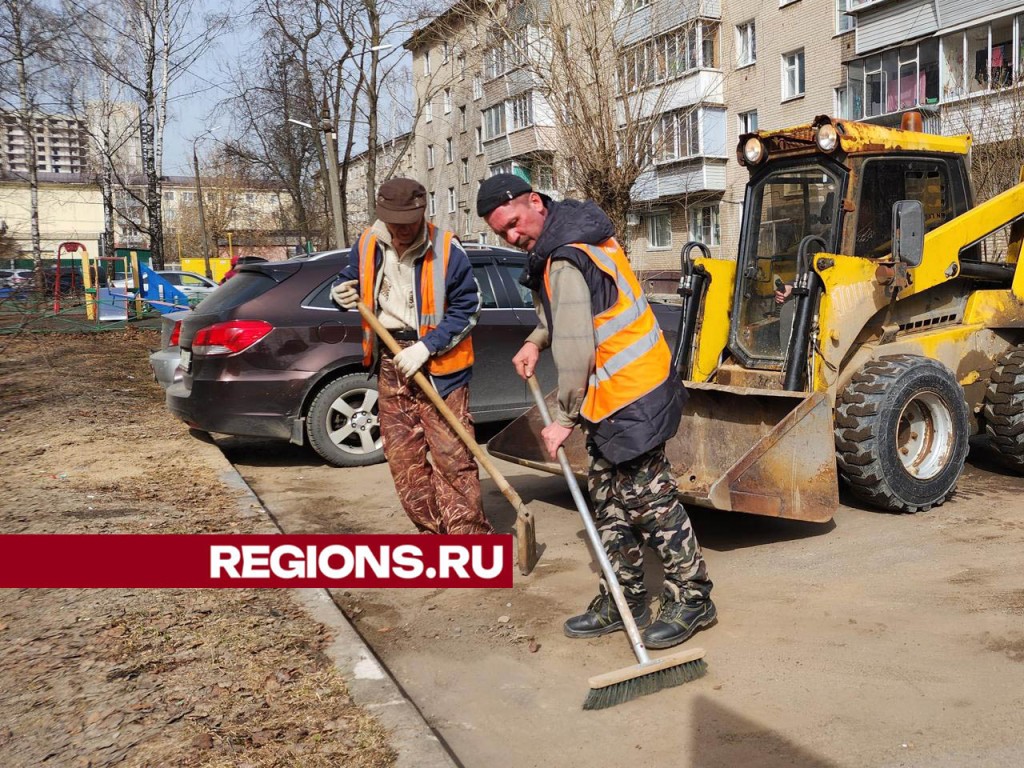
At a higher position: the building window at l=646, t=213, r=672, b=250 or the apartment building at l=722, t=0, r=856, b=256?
the apartment building at l=722, t=0, r=856, b=256

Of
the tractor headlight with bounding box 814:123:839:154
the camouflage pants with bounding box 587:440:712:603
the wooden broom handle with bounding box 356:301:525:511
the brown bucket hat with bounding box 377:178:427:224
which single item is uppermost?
the tractor headlight with bounding box 814:123:839:154

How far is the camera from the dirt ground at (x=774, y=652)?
3.11m

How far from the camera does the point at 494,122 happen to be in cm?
3997

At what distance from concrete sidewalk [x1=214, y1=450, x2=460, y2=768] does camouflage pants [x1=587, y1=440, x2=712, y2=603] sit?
1.02 m

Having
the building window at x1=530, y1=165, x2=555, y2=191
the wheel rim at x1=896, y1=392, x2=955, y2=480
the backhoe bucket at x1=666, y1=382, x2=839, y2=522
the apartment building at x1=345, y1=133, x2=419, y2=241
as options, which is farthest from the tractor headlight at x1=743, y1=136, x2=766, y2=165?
the building window at x1=530, y1=165, x2=555, y2=191

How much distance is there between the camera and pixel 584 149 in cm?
1564

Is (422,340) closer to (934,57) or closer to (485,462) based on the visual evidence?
(485,462)

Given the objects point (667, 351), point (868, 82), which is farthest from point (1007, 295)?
point (868, 82)

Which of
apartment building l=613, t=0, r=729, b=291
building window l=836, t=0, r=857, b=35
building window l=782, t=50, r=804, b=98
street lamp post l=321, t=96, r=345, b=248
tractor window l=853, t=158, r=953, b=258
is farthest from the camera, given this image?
building window l=782, t=50, r=804, b=98

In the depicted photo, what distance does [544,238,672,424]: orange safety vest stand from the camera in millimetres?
3664

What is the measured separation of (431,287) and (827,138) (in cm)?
250

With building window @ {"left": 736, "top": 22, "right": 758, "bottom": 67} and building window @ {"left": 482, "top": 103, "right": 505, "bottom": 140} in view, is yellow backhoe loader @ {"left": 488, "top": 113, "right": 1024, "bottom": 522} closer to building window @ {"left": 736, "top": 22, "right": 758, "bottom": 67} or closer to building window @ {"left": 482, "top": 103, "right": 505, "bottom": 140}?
building window @ {"left": 736, "top": 22, "right": 758, "bottom": 67}

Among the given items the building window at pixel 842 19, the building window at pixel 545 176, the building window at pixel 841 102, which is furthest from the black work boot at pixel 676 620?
the building window at pixel 842 19

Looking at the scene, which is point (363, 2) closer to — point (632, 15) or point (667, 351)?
point (632, 15)
